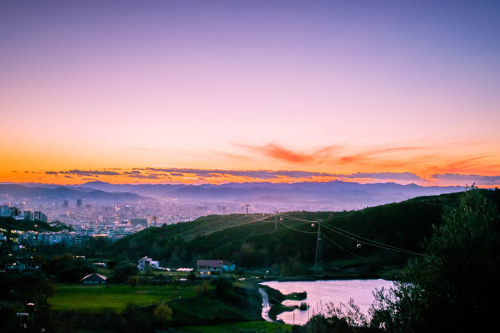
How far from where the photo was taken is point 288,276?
4362 centimetres

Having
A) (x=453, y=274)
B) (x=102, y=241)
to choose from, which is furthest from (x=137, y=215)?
(x=453, y=274)

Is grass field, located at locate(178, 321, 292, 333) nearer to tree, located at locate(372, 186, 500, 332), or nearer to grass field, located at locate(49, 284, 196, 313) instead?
grass field, located at locate(49, 284, 196, 313)

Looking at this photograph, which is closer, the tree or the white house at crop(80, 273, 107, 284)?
the tree

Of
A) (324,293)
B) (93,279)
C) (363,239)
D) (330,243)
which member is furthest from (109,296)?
(363,239)

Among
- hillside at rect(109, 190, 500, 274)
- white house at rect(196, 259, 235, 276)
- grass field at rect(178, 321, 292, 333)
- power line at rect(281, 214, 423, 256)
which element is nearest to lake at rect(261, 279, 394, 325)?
grass field at rect(178, 321, 292, 333)

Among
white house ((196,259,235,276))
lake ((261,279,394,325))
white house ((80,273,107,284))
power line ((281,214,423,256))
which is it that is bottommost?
white house ((196,259,235,276))

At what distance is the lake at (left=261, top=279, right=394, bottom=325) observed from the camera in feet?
90.0

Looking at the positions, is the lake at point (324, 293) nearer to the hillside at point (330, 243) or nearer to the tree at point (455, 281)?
the hillside at point (330, 243)

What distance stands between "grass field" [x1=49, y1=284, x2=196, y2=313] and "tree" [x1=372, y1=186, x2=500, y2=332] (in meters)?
16.5

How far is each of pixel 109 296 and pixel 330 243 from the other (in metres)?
31.1

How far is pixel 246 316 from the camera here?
89.5ft

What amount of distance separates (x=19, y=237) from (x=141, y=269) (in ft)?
125

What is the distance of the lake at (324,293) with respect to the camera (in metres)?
27.4

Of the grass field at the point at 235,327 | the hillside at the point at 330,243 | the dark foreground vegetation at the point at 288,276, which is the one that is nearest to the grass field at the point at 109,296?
the dark foreground vegetation at the point at 288,276
